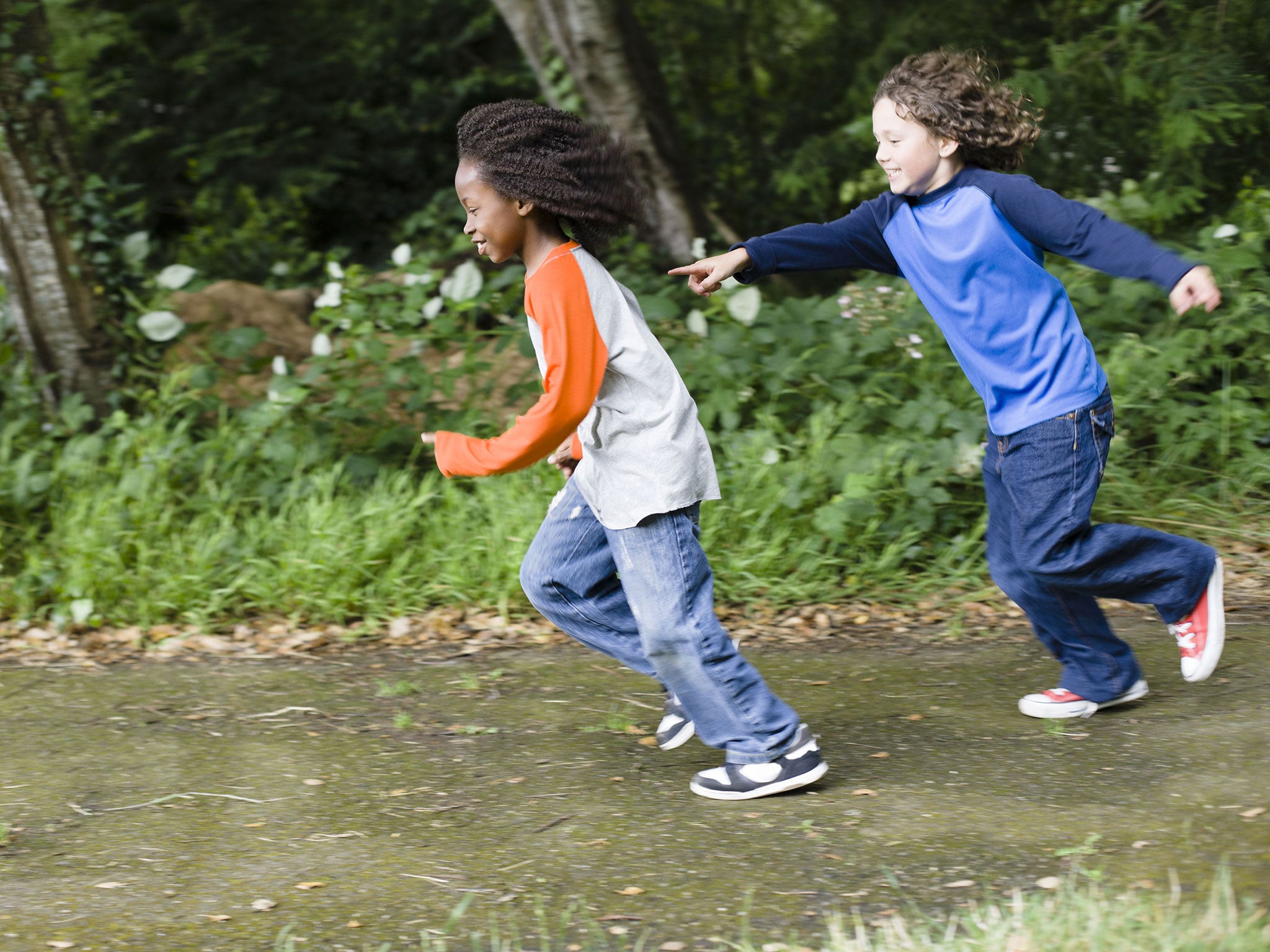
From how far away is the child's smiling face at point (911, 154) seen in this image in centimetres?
286

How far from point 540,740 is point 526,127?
1620mm

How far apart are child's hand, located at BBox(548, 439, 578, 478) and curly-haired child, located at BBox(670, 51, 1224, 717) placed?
491 mm

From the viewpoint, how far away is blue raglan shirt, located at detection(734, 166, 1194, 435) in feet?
8.98

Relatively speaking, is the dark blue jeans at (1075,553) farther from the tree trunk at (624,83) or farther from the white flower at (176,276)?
the tree trunk at (624,83)

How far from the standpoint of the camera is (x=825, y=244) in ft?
10.0

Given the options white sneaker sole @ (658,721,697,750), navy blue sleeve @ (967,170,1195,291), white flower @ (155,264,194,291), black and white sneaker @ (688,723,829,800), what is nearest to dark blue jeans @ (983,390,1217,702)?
navy blue sleeve @ (967,170,1195,291)

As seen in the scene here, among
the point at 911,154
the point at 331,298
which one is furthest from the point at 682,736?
the point at 331,298

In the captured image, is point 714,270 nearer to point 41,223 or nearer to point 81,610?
point 81,610

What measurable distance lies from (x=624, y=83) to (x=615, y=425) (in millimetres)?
4804

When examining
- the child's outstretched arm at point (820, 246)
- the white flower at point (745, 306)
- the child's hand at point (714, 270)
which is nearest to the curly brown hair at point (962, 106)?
the child's outstretched arm at point (820, 246)

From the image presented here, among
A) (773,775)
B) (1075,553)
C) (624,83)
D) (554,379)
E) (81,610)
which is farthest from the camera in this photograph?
(624,83)

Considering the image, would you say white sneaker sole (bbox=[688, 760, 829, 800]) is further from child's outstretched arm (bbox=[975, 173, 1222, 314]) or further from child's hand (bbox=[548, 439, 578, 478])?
child's outstretched arm (bbox=[975, 173, 1222, 314])

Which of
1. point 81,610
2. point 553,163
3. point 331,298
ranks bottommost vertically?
point 81,610

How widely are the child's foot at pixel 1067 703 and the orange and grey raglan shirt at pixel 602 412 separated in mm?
1132
